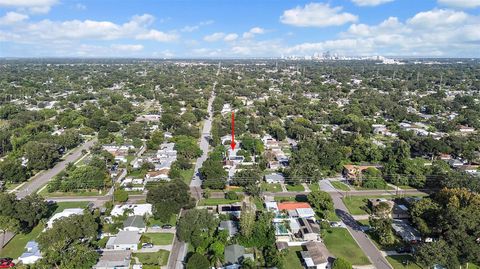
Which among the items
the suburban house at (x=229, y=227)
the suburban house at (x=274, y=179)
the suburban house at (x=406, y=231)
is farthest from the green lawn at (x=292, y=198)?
the suburban house at (x=406, y=231)

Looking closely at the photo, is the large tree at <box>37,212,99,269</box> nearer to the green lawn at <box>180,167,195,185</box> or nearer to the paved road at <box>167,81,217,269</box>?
the paved road at <box>167,81,217,269</box>

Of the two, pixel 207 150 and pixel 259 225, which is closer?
pixel 259 225

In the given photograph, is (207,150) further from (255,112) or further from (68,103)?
(68,103)

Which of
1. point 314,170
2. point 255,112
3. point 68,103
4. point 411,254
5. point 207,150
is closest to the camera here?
point 411,254

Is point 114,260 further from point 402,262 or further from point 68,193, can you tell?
point 402,262

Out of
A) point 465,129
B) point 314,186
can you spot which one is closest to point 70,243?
point 314,186

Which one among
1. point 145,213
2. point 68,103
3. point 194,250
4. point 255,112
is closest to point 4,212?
point 145,213
